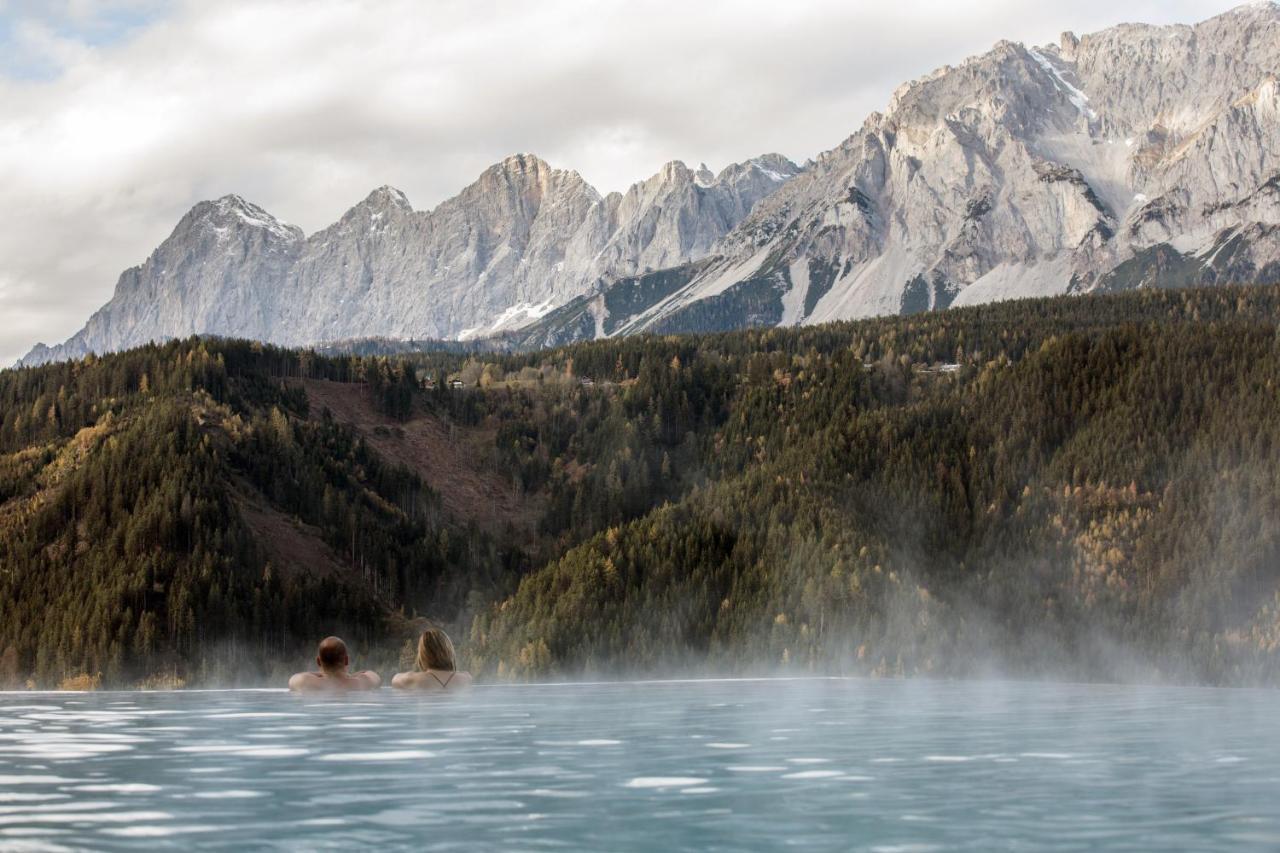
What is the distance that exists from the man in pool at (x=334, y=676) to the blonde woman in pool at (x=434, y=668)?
1660 mm

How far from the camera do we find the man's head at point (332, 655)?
56.0 m

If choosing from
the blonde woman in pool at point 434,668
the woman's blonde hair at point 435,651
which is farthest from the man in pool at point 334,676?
the woman's blonde hair at point 435,651

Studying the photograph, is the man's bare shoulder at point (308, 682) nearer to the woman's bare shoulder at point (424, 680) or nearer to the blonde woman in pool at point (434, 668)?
the woman's bare shoulder at point (424, 680)

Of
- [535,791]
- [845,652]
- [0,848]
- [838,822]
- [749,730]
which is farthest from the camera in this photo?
[845,652]

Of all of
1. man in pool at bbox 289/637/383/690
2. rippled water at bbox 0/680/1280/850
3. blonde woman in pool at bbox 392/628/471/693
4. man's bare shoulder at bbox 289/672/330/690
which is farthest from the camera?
man's bare shoulder at bbox 289/672/330/690

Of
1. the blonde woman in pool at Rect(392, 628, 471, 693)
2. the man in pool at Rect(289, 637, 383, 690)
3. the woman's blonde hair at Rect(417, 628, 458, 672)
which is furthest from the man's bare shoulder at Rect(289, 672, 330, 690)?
the woman's blonde hair at Rect(417, 628, 458, 672)

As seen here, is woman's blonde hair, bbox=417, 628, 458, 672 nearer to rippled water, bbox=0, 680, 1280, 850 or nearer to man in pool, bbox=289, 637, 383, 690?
man in pool, bbox=289, 637, 383, 690

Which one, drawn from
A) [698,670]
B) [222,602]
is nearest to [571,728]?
[698,670]

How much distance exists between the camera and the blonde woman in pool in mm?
57969

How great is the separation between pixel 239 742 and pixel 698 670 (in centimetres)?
13131

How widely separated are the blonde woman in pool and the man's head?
2925 mm

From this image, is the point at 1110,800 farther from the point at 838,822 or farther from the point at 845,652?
the point at 845,652

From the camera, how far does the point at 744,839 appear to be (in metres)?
30.0

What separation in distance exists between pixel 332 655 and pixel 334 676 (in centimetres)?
343
